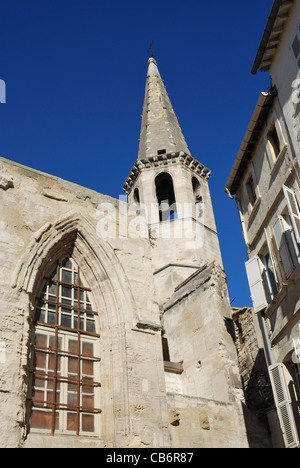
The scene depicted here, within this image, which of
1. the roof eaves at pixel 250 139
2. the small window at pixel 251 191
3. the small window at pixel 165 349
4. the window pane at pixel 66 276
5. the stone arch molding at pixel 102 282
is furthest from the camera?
the small window at pixel 165 349

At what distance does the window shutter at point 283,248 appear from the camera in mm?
8562

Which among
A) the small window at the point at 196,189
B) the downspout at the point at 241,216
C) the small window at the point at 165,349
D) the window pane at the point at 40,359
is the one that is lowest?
the window pane at the point at 40,359

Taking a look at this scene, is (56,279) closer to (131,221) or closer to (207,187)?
(131,221)

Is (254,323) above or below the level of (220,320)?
above

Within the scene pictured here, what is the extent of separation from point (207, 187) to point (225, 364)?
13806 millimetres

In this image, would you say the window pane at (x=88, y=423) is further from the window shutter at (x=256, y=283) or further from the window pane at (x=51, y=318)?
the window shutter at (x=256, y=283)

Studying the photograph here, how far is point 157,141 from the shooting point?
2395 cm

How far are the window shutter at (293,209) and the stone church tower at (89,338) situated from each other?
2696 millimetres

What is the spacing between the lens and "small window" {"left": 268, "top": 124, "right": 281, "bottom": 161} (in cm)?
983

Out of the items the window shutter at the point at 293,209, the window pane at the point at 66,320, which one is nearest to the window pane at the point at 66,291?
the window pane at the point at 66,320

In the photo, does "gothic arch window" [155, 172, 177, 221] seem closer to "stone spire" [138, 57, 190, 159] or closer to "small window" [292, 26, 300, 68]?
"stone spire" [138, 57, 190, 159]

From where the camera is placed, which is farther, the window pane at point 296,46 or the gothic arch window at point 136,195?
the gothic arch window at point 136,195

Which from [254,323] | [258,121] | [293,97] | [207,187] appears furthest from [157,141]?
[293,97]

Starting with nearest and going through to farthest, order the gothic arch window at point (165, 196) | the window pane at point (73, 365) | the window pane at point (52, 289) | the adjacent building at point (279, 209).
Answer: the window pane at point (73, 365) → the window pane at point (52, 289) → the adjacent building at point (279, 209) → the gothic arch window at point (165, 196)
